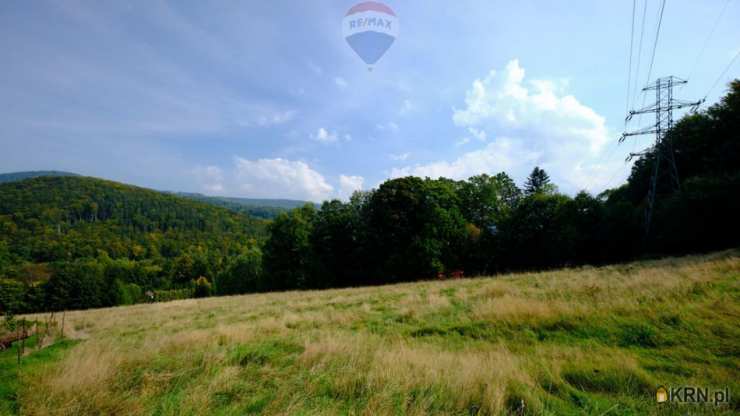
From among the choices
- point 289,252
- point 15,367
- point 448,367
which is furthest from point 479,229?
point 15,367

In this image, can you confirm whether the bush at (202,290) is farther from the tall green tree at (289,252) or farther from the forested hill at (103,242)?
the tall green tree at (289,252)

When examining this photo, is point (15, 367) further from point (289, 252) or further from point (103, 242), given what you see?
point (103, 242)

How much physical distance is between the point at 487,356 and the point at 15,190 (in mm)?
286568

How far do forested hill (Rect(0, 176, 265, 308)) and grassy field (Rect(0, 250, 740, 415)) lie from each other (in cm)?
6992

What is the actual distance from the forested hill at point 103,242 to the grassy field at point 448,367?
69.9 meters

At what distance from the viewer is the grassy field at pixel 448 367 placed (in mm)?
3658

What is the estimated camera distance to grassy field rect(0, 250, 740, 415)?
366 cm

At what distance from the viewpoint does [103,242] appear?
12369cm

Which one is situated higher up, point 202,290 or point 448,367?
point 448,367

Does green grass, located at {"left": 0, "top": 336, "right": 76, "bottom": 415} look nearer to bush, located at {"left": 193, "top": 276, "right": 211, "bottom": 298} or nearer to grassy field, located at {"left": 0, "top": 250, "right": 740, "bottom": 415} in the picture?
grassy field, located at {"left": 0, "top": 250, "right": 740, "bottom": 415}

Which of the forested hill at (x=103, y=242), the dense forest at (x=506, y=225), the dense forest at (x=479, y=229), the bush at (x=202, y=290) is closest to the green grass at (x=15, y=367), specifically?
the dense forest at (x=479, y=229)

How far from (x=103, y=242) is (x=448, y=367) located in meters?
164

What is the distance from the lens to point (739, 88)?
2200 centimetres

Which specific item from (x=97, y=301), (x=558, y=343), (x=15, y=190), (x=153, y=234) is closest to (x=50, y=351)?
(x=558, y=343)
